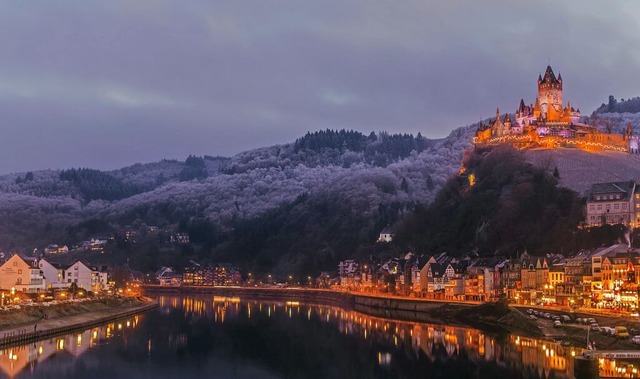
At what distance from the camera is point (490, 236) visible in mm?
121312

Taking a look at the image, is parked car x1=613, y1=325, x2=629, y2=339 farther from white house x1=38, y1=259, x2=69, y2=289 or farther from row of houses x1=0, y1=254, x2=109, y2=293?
white house x1=38, y1=259, x2=69, y2=289

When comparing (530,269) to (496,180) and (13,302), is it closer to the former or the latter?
(496,180)

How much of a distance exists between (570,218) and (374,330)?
42939 millimetres

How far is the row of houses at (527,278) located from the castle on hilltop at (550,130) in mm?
33639

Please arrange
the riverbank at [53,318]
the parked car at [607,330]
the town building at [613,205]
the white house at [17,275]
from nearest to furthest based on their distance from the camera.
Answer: the parked car at [607,330], the riverbank at [53,318], the white house at [17,275], the town building at [613,205]

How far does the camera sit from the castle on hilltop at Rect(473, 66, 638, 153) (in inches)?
5884

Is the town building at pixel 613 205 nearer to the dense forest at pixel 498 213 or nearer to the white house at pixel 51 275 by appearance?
the dense forest at pixel 498 213

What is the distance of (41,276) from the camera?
101 m

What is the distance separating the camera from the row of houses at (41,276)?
9538 centimetres

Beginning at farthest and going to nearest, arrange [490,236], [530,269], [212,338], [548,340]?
[490,236], [530,269], [212,338], [548,340]

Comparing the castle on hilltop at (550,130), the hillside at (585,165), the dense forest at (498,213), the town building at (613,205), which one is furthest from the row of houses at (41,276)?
the castle on hilltop at (550,130)

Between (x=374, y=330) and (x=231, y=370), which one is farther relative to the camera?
(x=374, y=330)

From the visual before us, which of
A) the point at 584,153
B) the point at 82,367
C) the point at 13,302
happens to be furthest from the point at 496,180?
the point at 82,367

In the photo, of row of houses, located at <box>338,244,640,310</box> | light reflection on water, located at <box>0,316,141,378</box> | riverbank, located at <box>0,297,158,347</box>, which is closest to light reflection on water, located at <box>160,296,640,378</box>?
riverbank, located at <box>0,297,158,347</box>
